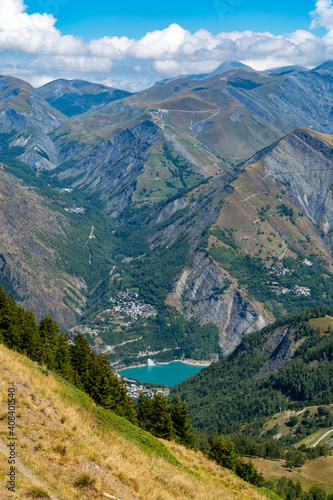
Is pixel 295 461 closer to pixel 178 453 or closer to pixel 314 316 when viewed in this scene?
pixel 178 453

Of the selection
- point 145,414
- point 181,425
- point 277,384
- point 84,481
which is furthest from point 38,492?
point 277,384

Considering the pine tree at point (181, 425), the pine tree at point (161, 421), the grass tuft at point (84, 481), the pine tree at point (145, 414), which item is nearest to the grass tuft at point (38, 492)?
the grass tuft at point (84, 481)

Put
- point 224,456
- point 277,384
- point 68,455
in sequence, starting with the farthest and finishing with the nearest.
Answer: point 277,384 → point 224,456 → point 68,455

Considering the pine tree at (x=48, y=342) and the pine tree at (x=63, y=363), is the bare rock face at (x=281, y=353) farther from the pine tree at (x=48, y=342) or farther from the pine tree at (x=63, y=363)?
the pine tree at (x=63, y=363)

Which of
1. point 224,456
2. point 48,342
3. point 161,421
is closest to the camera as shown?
point 224,456

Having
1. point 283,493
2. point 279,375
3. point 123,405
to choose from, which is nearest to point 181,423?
point 123,405

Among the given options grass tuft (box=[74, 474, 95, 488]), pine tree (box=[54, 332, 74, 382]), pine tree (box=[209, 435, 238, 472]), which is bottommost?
grass tuft (box=[74, 474, 95, 488])

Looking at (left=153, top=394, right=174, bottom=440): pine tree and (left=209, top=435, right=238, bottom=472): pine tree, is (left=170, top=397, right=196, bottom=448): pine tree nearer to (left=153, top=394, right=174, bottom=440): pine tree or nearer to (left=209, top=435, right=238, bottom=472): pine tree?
(left=153, top=394, right=174, bottom=440): pine tree

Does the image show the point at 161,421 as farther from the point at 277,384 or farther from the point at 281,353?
the point at 281,353

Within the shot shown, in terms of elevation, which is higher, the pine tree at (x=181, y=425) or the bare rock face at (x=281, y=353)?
the bare rock face at (x=281, y=353)

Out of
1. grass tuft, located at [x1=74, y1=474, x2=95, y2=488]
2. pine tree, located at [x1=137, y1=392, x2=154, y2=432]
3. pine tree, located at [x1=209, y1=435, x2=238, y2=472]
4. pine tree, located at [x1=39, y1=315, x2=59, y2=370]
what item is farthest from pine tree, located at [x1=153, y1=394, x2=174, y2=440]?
grass tuft, located at [x1=74, y1=474, x2=95, y2=488]
